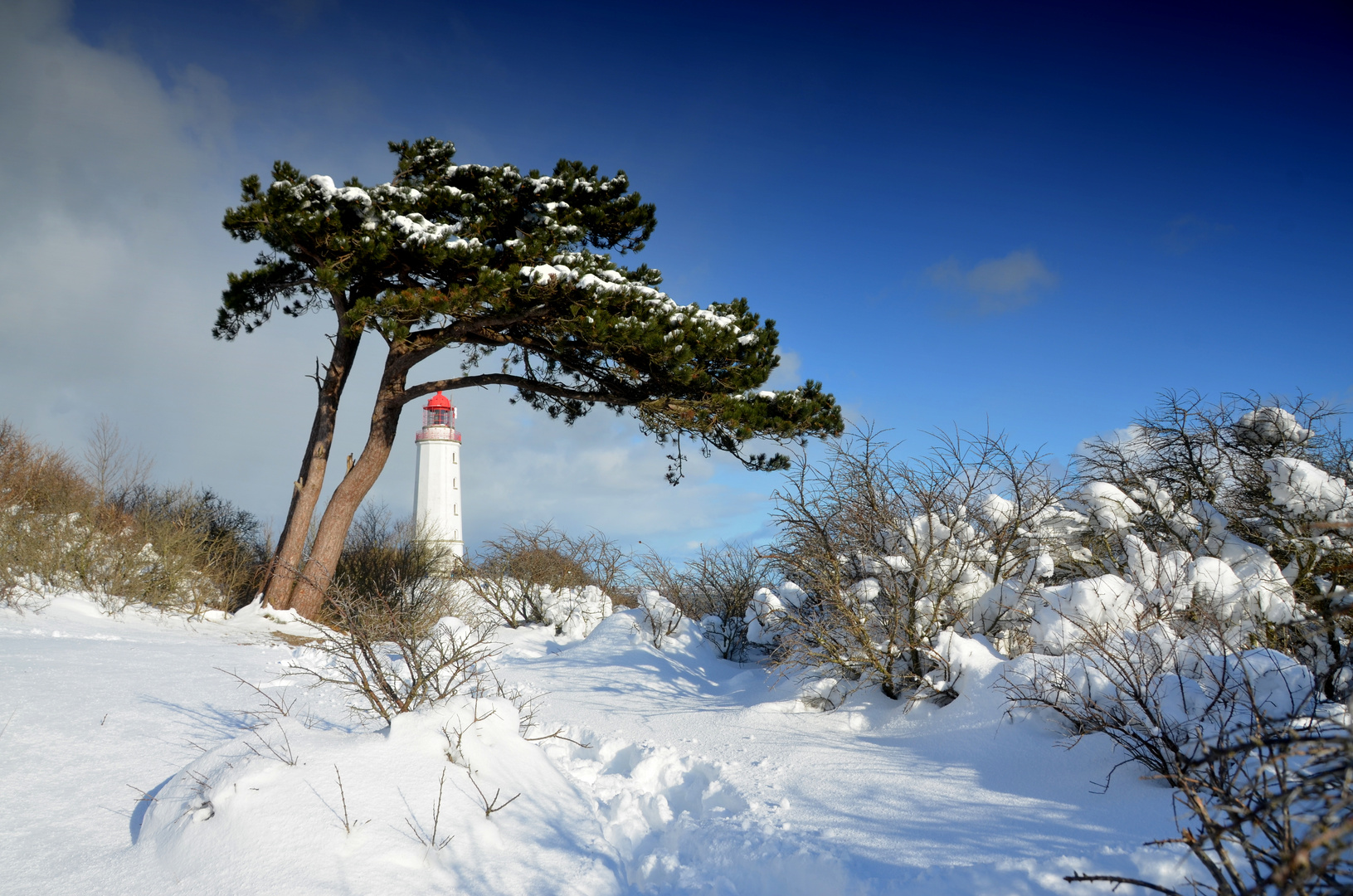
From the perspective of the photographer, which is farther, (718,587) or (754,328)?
(754,328)

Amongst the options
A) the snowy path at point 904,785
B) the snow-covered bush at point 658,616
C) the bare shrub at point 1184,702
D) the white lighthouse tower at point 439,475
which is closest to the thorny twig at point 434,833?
the snowy path at point 904,785

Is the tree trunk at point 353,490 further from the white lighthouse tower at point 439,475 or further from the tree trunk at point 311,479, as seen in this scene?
the white lighthouse tower at point 439,475

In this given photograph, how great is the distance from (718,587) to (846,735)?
455 centimetres

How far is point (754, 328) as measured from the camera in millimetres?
12227

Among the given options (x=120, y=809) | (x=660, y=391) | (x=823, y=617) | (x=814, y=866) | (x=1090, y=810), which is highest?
(x=660, y=391)

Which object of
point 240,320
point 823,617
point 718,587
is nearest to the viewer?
point 823,617

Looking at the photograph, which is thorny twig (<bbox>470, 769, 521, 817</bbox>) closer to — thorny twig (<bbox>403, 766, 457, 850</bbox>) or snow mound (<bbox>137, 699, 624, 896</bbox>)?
snow mound (<bbox>137, 699, 624, 896</bbox>)

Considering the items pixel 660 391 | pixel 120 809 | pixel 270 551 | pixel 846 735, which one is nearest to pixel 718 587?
pixel 660 391

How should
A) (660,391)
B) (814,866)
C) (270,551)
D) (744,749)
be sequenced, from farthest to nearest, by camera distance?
(270,551) → (660,391) → (744,749) → (814,866)

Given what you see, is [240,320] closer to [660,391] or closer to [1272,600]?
[660,391]

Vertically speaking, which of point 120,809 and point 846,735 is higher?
point 846,735

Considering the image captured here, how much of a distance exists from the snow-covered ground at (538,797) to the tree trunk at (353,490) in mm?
6081

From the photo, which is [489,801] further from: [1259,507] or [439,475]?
Result: [439,475]

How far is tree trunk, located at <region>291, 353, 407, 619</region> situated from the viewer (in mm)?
12531
